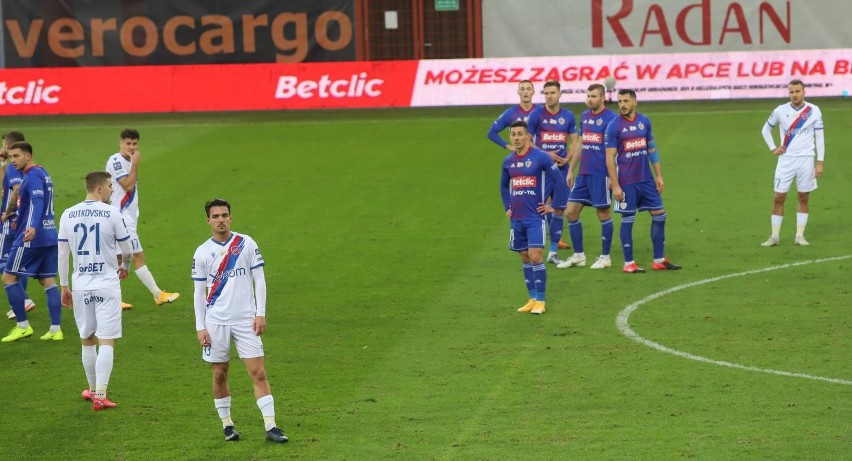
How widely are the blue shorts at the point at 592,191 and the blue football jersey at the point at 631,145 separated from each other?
52 centimetres

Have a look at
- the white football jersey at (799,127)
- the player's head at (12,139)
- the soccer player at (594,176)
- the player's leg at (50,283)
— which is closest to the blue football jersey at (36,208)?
the player's leg at (50,283)

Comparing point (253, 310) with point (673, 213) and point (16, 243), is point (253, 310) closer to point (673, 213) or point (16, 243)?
point (16, 243)

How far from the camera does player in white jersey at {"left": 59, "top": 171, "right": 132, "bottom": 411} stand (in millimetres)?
11758

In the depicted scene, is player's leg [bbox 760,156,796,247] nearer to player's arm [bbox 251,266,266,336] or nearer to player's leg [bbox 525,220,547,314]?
player's leg [bbox 525,220,547,314]

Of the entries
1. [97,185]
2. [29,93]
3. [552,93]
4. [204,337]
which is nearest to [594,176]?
[552,93]

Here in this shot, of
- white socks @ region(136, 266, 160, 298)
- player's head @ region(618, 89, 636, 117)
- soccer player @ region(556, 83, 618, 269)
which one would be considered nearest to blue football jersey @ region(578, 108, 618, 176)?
soccer player @ region(556, 83, 618, 269)

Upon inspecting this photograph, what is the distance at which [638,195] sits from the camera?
677 inches

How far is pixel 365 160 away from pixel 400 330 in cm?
1287

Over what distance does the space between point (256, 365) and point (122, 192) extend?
6.36 m

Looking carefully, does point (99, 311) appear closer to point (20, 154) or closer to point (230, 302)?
point (230, 302)

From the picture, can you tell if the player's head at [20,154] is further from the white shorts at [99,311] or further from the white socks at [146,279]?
the white socks at [146,279]

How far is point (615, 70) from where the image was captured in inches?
1328

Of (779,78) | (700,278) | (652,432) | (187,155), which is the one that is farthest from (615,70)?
(652,432)

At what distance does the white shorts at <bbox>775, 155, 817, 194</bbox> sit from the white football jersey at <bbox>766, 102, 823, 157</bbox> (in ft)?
0.28
